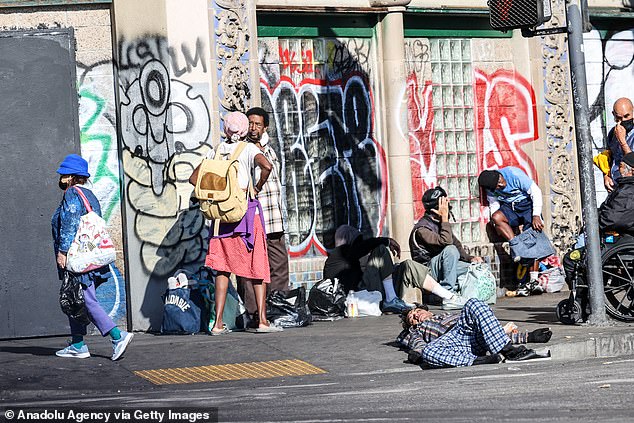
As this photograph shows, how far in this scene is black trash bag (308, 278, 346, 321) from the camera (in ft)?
47.1

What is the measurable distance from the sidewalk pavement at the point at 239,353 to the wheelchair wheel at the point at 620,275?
11.0 inches

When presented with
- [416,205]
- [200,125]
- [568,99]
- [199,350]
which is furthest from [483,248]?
[199,350]

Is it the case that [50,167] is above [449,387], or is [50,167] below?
above

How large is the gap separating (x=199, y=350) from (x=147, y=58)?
11.8 ft

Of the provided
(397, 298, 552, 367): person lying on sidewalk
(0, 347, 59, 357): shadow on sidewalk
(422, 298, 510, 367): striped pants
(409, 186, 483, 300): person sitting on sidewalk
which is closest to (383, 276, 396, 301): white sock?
(409, 186, 483, 300): person sitting on sidewalk

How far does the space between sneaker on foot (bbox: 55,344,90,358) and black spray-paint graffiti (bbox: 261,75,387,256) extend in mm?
4079

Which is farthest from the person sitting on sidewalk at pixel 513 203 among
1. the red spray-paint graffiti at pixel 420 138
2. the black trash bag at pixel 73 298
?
the black trash bag at pixel 73 298

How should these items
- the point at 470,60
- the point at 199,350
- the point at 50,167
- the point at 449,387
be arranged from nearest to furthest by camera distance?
the point at 449,387, the point at 199,350, the point at 50,167, the point at 470,60

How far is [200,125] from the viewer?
14430 millimetres

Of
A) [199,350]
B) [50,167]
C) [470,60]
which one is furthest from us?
[470,60]

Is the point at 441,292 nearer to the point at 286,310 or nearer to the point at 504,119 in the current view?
the point at 286,310

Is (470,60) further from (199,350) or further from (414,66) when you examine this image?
(199,350)

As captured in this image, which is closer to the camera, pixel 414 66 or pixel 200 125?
pixel 200 125

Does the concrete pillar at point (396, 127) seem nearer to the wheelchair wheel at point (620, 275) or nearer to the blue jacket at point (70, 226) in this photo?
the wheelchair wheel at point (620, 275)
